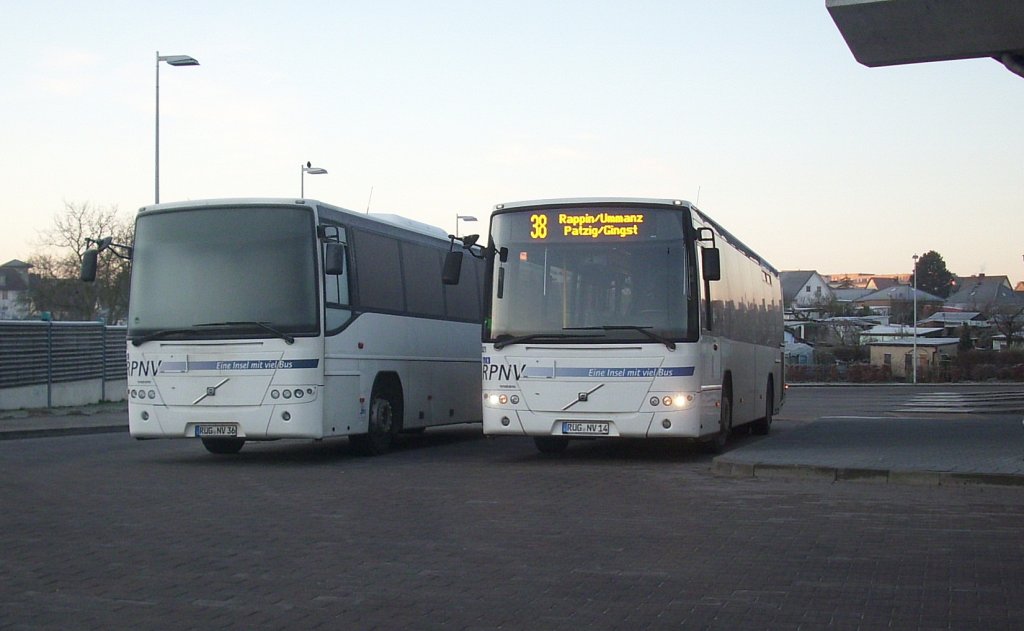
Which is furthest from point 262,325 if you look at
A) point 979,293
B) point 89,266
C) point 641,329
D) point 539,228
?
point 979,293

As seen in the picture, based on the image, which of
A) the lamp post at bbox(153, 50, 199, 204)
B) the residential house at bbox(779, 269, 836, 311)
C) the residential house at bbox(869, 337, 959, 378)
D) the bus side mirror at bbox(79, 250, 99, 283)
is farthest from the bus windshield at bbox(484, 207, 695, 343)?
the residential house at bbox(779, 269, 836, 311)

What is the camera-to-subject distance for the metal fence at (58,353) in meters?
29.9

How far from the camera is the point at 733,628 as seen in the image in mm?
6594

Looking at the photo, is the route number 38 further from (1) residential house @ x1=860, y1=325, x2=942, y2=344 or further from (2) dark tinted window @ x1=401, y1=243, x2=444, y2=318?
(1) residential house @ x1=860, y1=325, x2=942, y2=344

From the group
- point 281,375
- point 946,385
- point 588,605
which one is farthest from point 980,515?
point 946,385

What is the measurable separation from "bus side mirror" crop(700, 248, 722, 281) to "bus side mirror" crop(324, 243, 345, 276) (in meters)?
4.58

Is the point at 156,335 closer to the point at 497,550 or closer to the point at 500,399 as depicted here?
the point at 500,399

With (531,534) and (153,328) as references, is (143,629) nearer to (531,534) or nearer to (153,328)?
(531,534)

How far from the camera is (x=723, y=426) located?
18391 mm

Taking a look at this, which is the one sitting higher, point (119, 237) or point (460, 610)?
point (119, 237)

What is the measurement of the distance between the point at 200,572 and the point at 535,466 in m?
8.46

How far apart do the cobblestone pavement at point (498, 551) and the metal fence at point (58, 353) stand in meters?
15.3

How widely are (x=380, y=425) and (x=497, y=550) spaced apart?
9.20m

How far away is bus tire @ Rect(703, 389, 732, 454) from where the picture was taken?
59.9 ft
